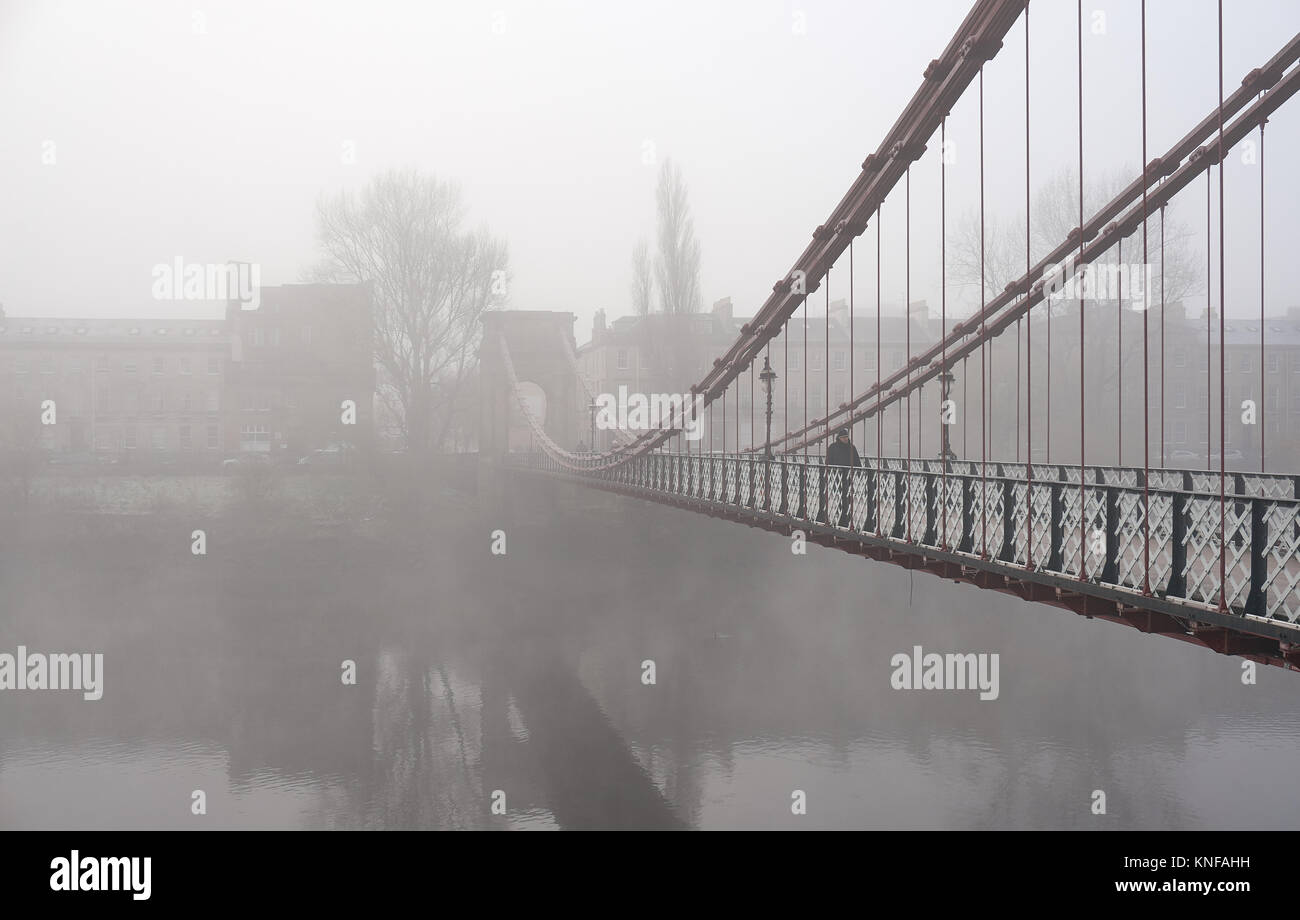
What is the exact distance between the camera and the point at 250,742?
68.9 ft

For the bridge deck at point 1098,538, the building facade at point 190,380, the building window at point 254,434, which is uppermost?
the building facade at point 190,380

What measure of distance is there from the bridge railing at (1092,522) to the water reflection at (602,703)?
19.0ft

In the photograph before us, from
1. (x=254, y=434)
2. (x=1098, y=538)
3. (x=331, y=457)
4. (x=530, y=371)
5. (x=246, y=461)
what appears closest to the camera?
(x=1098, y=538)

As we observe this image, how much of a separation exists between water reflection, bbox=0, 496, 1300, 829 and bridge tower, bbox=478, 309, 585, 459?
11.2m

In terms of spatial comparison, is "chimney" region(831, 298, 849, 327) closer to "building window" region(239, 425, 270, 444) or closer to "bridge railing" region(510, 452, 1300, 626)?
"building window" region(239, 425, 270, 444)

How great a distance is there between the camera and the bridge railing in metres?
6.73

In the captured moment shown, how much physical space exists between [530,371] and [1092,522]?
137 ft

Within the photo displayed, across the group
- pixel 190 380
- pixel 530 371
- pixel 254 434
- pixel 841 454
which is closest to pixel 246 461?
pixel 254 434

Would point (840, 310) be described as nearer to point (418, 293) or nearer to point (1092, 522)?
point (418, 293)

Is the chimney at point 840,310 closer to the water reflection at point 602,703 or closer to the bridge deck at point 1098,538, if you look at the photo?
the water reflection at point 602,703

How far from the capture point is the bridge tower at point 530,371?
1876 inches

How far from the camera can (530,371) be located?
161 ft

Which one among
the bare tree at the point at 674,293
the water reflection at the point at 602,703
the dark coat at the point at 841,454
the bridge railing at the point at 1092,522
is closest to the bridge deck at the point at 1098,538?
the bridge railing at the point at 1092,522
